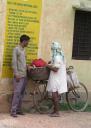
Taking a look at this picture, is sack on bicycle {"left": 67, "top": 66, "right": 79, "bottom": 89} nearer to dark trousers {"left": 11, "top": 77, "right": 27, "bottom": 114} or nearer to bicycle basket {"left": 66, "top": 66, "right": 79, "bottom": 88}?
bicycle basket {"left": 66, "top": 66, "right": 79, "bottom": 88}

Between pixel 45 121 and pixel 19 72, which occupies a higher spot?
pixel 19 72

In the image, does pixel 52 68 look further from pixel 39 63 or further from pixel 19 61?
pixel 19 61

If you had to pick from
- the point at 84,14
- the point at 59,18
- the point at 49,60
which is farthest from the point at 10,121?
the point at 84,14

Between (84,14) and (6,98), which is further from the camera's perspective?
(84,14)

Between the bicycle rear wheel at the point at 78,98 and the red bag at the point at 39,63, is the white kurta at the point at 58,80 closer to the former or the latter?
the red bag at the point at 39,63

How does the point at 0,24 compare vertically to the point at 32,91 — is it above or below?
above

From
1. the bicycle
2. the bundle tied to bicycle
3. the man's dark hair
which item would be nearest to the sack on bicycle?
the bicycle

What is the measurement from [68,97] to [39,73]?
127 cm

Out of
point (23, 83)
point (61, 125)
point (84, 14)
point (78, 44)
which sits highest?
point (84, 14)

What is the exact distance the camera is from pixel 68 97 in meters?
11.4

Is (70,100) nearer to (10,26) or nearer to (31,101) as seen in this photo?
(31,101)

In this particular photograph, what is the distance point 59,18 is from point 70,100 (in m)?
2.01

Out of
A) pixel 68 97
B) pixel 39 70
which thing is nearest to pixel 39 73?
pixel 39 70

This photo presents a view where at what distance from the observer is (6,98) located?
10594 mm
